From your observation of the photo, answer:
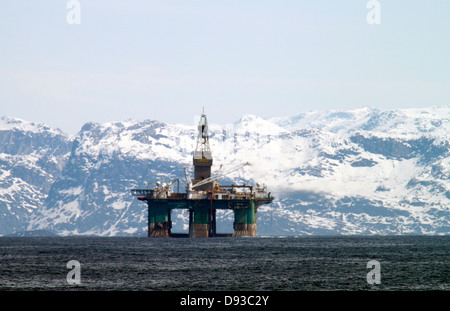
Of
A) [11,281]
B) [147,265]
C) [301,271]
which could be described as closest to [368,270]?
[301,271]

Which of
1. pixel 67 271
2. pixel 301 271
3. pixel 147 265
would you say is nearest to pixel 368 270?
pixel 301 271

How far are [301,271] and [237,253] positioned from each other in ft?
137

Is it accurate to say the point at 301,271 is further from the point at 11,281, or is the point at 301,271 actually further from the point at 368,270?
the point at 11,281
